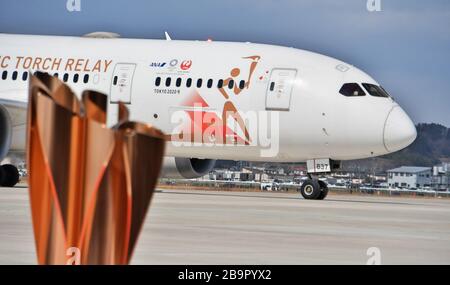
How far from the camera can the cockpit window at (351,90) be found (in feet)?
84.4

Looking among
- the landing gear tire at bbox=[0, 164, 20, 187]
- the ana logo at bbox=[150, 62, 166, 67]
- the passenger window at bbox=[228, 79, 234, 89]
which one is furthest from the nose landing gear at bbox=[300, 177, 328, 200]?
the landing gear tire at bbox=[0, 164, 20, 187]

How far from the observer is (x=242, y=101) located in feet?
86.0

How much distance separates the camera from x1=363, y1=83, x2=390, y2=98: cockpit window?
1023 inches

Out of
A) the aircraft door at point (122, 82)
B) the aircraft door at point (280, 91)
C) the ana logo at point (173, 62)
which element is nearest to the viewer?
the aircraft door at point (280, 91)

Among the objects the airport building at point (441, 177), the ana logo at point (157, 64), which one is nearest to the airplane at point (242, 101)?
the ana logo at point (157, 64)

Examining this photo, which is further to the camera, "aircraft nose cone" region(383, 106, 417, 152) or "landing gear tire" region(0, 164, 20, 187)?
"landing gear tire" region(0, 164, 20, 187)

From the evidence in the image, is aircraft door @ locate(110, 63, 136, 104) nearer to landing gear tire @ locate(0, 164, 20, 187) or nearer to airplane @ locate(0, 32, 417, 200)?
airplane @ locate(0, 32, 417, 200)

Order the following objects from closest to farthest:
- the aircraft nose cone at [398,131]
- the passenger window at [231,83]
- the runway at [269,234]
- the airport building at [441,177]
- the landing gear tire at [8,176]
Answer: the runway at [269,234]
the aircraft nose cone at [398,131]
the passenger window at [231,83]
the landing gear tire at [8,176]
the airport building at [441,177]

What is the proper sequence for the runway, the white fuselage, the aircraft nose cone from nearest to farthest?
the runway → the aircraft nose cone → the white fuselage

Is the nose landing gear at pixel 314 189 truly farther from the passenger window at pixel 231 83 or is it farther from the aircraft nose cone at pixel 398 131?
the passenger window at pixel 231 83

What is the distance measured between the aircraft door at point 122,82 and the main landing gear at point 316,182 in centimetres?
467

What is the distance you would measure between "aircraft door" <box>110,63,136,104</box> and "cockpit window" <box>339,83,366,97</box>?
5.13 meters

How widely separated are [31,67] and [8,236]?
1621 cm
